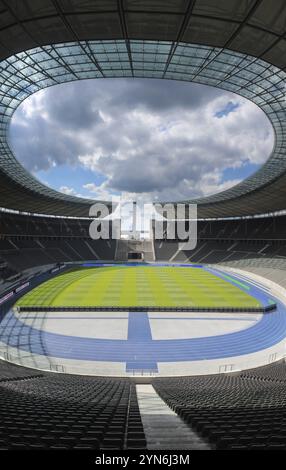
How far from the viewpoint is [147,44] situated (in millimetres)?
14930

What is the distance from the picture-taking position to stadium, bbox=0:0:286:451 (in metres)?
5.50

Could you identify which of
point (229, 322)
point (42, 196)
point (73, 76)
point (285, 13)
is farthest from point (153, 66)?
point (42, 196)

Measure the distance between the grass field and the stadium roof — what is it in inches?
789

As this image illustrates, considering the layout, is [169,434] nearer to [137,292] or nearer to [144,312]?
[144,312]

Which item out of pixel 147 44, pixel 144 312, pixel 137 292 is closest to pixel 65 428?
pixel 147 44

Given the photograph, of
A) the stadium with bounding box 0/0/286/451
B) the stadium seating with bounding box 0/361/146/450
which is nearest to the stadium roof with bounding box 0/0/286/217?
the stadium with bounding box 0/0/286/451

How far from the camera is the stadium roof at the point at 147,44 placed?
1055 cm

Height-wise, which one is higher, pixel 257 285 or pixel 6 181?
pixel 6 181

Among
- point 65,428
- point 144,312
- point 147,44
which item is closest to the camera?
point 65,428

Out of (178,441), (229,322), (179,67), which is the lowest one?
(229,322)

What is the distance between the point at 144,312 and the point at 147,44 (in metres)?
25.3

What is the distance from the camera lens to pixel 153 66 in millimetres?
18000

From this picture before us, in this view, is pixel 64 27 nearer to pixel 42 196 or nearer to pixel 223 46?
pixel 223 46
